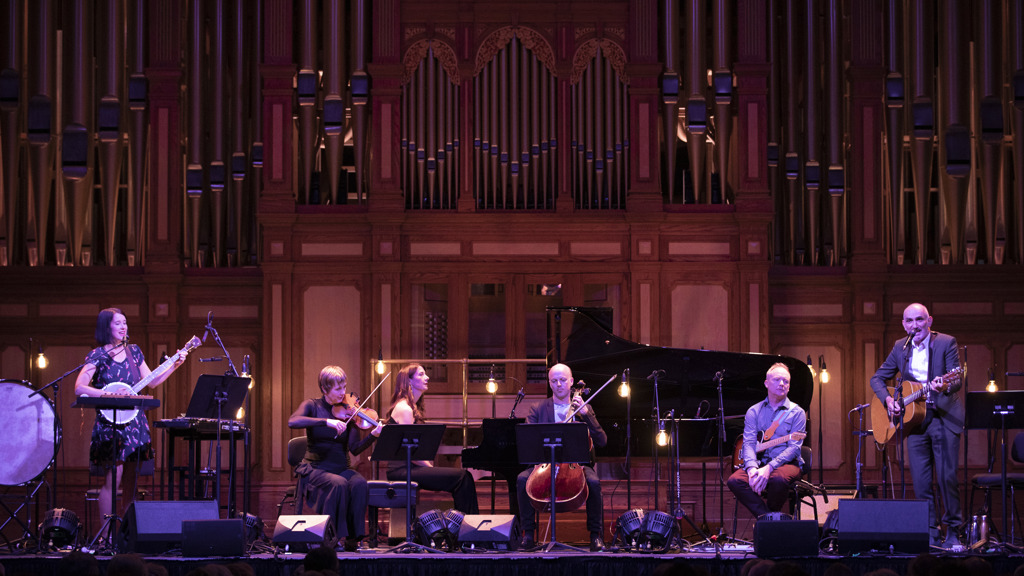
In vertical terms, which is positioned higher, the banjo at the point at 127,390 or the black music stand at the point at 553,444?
the banjo at the point at 127,390

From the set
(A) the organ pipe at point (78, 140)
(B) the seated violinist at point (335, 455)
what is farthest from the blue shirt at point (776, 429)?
(A) the organ pipe at point (78, 140)

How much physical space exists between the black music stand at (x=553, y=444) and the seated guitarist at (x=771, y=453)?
112cm

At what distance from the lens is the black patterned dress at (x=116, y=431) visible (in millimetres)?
7984

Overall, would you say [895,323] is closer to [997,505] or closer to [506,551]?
[997,505]

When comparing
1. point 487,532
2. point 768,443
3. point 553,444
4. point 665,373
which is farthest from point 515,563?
point 665,373

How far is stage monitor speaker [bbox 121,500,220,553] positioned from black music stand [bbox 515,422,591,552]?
2015 mm

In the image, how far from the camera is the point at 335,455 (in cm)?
872

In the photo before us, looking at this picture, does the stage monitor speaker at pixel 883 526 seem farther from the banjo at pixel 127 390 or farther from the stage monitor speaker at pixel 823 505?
the banjo at pixel 127 390

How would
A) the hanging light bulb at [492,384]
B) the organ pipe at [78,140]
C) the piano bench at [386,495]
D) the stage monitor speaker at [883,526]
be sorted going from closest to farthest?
the stage monitor speaker at [883,526] < the piano bench at [386,495] < the hanging light bulb at [492,384] < the organ pipe at [78,140]

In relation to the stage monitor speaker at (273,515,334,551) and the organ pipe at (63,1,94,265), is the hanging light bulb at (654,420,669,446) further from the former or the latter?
the organ pipe at (63,1,94,265)

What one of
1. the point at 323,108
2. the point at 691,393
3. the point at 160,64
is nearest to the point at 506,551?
the point at 691,393

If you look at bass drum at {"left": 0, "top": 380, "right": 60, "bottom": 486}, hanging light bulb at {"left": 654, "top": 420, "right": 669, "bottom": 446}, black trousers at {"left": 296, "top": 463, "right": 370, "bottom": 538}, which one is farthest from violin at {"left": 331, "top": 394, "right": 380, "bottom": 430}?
hanging light bulb at {"left": 654, "top": 420, "right": 669, "bottom": 446}

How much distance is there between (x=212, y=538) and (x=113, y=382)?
1400 millimetres

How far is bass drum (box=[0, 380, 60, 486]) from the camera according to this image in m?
7.91
